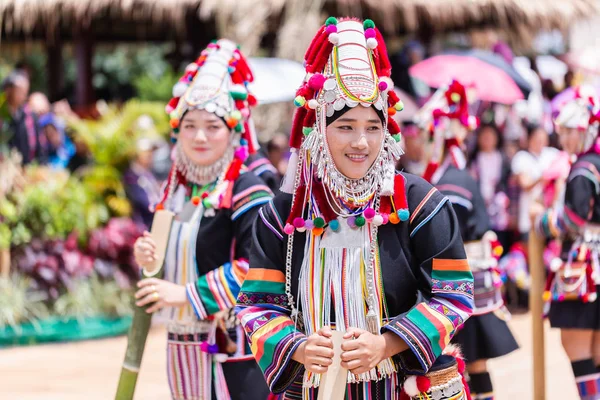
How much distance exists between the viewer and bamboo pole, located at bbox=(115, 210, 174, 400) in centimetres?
379

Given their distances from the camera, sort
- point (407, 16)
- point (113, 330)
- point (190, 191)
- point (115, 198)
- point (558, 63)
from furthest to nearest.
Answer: point (558, 63)
point (407, 16)
point (115, 198)
point (113, 330)
point (190, 191)

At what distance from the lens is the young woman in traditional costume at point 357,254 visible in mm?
2824

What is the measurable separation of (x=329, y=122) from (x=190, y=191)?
1381 millimetres

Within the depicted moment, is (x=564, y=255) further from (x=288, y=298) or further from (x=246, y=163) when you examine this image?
(x=288, y=298)

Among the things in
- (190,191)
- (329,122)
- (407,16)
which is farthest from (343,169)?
(407,16)

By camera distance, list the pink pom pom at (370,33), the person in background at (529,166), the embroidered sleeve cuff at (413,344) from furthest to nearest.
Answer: the person in background at (529,166), the pink pom pom at (370,33), the embroidered sleeve cuff at (413,344)

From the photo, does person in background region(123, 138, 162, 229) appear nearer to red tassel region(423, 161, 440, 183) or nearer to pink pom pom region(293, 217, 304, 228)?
red tassel region(423, 161, 440, 183)

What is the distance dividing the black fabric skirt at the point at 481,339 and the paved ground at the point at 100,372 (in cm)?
123

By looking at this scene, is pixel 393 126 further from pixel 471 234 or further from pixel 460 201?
pixel 471 234

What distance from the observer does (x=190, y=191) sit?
4125 millimetres

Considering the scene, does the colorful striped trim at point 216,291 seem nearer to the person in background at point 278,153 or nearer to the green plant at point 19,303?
the green plant at point 19,303

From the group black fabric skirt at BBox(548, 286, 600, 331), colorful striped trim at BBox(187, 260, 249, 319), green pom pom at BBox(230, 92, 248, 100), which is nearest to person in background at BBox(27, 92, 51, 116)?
green pom pom at BBox(230, 92, 248, 100)

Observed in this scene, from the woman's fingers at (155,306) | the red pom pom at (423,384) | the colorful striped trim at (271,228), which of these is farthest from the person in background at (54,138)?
the red pom pom at (423,384)

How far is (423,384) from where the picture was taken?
111 inches
